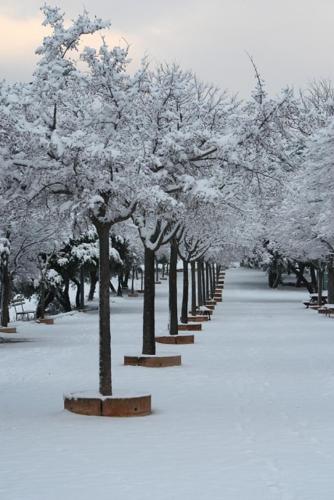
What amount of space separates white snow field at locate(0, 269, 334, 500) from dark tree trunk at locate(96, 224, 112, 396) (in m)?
0.80

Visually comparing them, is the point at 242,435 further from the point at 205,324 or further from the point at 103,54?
the point at 205,324

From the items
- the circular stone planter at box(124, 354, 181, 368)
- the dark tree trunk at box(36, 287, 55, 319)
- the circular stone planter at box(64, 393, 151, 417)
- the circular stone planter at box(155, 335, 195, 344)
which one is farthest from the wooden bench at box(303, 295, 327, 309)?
the circular stone planter at box(64, 393, 151, 417)

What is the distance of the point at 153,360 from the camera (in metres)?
19.7

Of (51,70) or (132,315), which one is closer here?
(51,70)

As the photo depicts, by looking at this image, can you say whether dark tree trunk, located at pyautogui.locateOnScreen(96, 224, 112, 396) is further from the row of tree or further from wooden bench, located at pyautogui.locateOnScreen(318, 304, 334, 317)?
wooden bench, located at pyautogui.locateOnScreen(318, 304, 334, 317)

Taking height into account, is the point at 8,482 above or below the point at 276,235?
below

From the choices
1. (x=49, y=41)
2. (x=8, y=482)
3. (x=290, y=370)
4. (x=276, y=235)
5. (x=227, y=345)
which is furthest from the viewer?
(x=276, y=235)

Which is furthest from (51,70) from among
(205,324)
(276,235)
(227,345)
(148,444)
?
(276,235)

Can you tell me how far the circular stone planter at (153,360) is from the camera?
1973 centimetres

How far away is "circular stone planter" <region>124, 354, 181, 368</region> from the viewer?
19734 mm

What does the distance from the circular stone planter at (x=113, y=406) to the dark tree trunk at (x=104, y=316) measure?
1.49ft

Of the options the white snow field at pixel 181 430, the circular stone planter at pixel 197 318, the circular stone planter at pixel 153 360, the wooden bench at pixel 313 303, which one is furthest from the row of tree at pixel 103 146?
the wooden bench at pixel 313 303

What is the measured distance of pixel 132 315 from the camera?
154ft

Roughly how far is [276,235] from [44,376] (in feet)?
114
